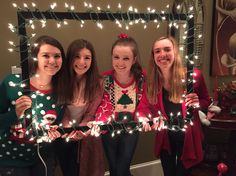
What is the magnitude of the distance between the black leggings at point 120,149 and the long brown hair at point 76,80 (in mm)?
330

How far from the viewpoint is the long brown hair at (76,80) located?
151cm

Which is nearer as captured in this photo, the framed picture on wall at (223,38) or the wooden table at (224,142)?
the wooden table at (224,142)

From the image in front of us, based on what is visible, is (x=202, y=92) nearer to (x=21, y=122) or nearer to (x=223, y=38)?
(x=223, y=38)

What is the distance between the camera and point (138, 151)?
2080 mm

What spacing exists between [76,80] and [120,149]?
0.52 m

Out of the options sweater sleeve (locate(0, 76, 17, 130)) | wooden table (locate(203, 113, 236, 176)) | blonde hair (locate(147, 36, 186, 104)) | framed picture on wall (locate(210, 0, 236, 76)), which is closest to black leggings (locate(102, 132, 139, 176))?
blonde hair (locate(147, 36, 186, 104))

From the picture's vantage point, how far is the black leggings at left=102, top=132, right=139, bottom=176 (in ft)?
5.62

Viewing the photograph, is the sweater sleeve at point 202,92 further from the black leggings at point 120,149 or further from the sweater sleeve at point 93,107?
the sweater sleeve at point 93,107

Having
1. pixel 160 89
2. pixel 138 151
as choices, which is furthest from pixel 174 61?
pixel 138 151

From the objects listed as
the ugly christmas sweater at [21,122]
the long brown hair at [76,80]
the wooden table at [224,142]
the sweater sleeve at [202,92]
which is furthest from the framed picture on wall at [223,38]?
the ugly christmas sweater at [21,122]

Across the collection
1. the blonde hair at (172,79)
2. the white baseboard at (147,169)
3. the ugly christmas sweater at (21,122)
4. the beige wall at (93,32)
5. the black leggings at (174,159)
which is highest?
the beige wall at (93,32)

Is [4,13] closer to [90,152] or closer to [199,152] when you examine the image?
[90,152]

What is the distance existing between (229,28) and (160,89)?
1.27 metres

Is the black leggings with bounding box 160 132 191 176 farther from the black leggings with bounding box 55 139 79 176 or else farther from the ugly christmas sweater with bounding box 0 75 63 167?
the ugly christmas sweater with bounding box 0 75 63 167
